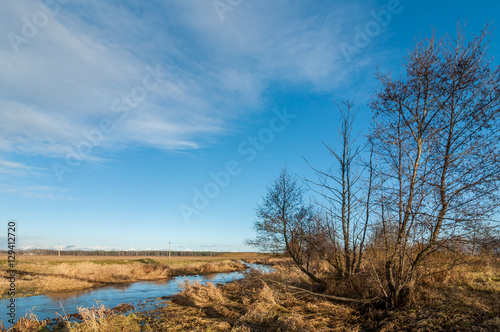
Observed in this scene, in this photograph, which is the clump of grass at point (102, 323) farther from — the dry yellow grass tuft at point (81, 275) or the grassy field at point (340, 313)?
the dry yellow grass tuft at point (81, 275)

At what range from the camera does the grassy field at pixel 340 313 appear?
21.9ft

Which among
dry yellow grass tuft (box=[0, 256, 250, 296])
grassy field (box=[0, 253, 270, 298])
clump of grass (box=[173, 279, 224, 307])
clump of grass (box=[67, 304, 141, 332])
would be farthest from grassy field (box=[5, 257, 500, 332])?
dry yellow grass tuft (box=[0, 256, 250, 296])

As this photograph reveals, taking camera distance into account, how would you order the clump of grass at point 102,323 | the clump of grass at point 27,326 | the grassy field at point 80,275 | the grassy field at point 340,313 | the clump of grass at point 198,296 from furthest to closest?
the grassy field at point 80,275 < the clump of grass at point 198,296 < the clump of grass at point 27,326 < the clump of grass at point 102,323 < the grassy field at point 340,313

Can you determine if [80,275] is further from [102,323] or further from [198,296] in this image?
[102,323]

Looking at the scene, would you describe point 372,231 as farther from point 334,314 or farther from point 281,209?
point 281,209

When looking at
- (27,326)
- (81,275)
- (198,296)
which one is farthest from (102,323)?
(81,275)

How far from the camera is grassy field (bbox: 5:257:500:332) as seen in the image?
21.9 feet

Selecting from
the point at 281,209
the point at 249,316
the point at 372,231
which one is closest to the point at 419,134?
the point at 372,231

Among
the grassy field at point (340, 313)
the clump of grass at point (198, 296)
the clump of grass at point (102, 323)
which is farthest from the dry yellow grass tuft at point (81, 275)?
the clump of grass at point (102, 323)

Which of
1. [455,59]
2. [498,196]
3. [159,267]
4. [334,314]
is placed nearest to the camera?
[498,196]

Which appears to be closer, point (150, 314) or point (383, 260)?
point (383, 260)

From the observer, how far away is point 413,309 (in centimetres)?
747

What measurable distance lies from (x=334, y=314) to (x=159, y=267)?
2440 cm

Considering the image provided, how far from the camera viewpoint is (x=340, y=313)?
8617 millimetres
